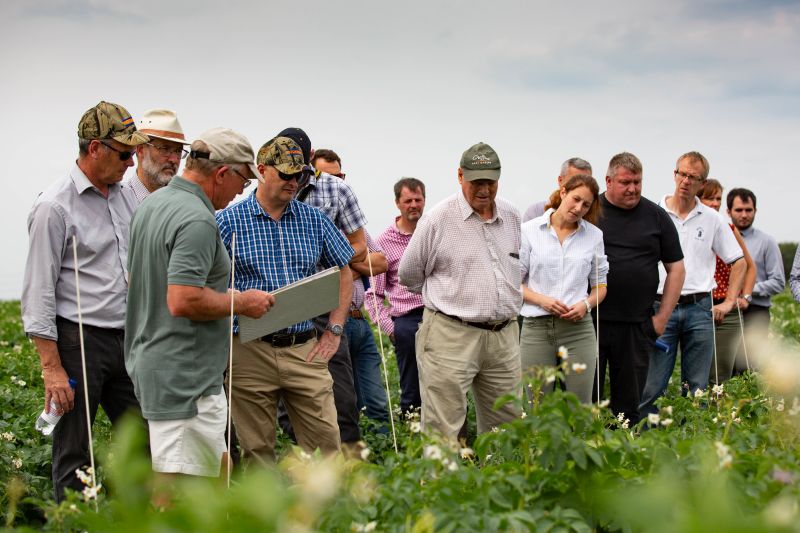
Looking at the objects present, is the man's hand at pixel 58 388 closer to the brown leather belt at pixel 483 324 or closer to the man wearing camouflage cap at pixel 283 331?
the man wearing camouflage cap at pixel 283 331

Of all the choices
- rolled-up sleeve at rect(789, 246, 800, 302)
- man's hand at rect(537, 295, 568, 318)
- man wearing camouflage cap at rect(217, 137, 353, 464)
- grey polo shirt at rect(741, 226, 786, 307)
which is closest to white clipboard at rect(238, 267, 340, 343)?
man wearing camouflage cap at rect(217, 137, 353, 464)

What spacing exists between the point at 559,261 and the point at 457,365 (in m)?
1.15

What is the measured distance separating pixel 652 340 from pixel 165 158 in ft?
12.8

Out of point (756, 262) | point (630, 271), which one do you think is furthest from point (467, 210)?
point (756, 262)

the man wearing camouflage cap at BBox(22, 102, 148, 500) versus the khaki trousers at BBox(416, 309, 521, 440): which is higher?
the man wearing camouflage cap at BBox(22, 102, 148, 500)

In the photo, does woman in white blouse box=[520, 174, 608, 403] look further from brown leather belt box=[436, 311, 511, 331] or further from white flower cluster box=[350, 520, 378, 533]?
white flower cluster box=[350, 520, 378, 533]

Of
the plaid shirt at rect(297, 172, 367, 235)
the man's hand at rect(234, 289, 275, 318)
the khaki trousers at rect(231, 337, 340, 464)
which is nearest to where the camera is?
the man's hand at rect(234, 289, 275, 318)

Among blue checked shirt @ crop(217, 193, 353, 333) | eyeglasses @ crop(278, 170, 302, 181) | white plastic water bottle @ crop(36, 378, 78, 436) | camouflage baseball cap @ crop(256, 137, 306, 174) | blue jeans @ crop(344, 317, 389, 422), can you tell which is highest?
camouflage baseball cap @ crop(256, 137, 306, 174)

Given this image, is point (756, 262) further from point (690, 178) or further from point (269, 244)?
point (269, 244)

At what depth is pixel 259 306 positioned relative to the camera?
403 cm

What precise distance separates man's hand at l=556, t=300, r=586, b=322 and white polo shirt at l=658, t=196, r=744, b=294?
1.60m

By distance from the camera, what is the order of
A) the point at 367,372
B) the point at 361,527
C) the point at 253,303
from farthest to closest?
the point at 367,372 < the point at 253,303 < the point at 361,527

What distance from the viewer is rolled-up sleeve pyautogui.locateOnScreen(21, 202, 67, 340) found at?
4.10 meters

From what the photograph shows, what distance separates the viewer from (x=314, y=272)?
16.0 feet
